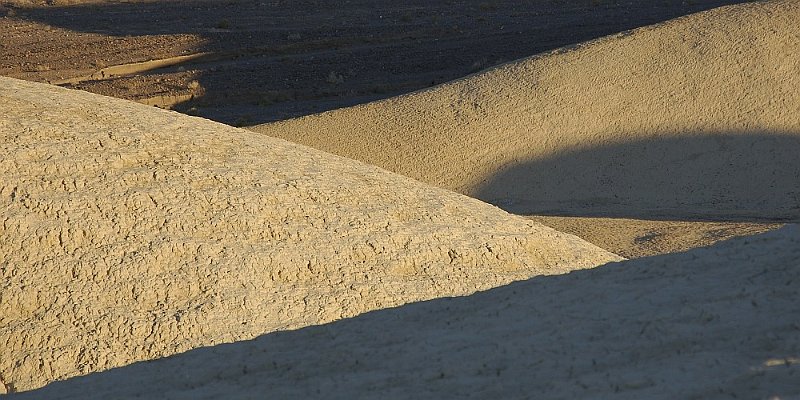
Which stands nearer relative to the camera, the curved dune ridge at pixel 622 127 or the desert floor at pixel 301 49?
the curved dune ridge at pixel 622 127

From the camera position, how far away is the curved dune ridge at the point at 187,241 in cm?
686

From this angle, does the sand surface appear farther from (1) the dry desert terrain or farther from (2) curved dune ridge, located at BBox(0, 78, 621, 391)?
→ (2) curved dune ridge, located at BBox(0, 78, 621, 391)

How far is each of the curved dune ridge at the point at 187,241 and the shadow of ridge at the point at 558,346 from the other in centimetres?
141

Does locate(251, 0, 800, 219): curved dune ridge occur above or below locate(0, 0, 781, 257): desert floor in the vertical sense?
above

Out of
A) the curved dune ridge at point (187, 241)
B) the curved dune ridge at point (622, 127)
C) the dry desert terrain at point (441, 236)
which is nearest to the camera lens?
the dry desert terrain at point (441, 236)

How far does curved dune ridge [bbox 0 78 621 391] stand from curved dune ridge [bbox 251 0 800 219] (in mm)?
4446

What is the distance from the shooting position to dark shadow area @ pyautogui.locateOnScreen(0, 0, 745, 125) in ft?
71.1

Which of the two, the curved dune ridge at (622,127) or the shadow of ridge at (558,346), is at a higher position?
the shadow of ridge at (558,346)

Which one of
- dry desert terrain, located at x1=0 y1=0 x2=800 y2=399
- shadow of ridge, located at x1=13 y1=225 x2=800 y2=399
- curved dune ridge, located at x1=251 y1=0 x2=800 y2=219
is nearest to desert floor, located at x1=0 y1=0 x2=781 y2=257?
curved dune ridge, located at x1=251 y1=0 x2=800 y2=219

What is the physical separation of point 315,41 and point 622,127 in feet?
49.4

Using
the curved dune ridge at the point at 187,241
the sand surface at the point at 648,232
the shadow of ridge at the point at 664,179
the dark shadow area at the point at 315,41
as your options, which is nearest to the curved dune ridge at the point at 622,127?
the shadow of ridge at the point at 664,179

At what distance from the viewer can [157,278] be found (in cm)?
718

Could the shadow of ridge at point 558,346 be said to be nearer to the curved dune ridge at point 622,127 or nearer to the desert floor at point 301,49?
the desert floor at point 301,49

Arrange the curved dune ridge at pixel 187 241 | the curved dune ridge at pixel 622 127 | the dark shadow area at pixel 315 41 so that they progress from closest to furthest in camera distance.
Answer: the curved dune ridge at pixel 187 241 → the curved dune ridge at pixel 622 127 → the dark shadow area at pixel 315 41
